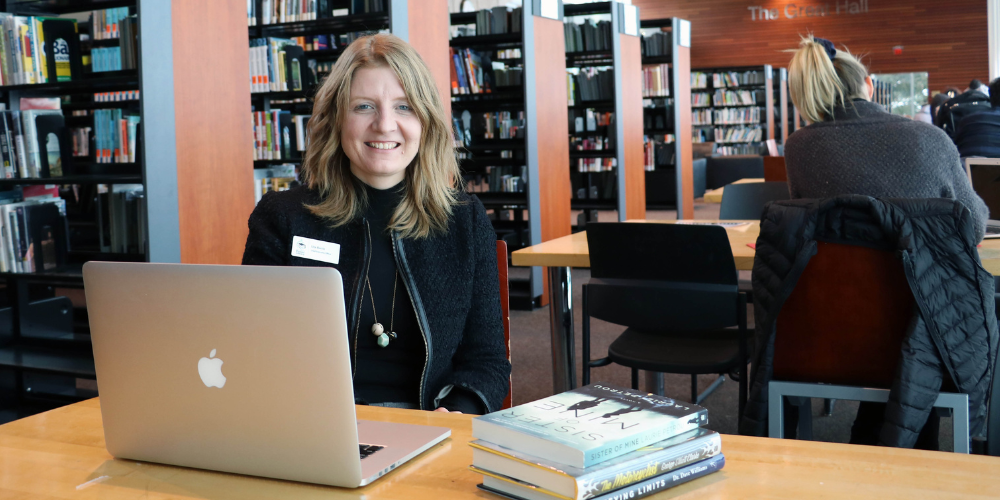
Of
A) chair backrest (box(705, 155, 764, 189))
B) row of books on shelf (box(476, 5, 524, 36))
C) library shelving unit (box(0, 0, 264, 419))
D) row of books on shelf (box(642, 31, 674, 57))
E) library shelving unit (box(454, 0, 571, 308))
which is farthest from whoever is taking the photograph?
chair backrest (box(705, 155, 764, 189))

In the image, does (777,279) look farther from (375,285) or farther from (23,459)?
(23,459)

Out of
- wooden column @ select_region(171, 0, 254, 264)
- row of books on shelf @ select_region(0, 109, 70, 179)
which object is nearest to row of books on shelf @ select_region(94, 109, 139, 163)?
row of books on shelf @ select_region(0, 109, 70, 179)

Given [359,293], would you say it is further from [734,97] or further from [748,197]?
[734,97]

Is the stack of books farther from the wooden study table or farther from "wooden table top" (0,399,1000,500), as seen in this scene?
the wooden study table

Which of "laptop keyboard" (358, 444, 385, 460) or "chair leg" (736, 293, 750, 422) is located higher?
"laptop keyboard" (358, 444, 385, 460)

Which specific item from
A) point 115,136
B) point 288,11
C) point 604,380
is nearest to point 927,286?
point 604,380

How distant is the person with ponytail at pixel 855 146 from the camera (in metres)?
2.22

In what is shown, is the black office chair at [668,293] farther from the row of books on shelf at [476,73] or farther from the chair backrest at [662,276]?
the row of books on shelf at [476,73]

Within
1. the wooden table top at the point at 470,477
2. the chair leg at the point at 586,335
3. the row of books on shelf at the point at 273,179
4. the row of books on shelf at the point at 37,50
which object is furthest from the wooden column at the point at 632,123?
the wooden table top at the point at 470,477

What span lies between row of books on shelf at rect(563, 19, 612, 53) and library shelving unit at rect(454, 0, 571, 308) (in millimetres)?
555

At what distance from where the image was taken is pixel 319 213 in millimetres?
1506

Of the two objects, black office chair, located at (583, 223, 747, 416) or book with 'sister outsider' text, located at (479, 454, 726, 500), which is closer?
Answer: book with 'sister outsider' text, located at (479, 454, 726, 500)

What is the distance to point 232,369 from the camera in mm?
871

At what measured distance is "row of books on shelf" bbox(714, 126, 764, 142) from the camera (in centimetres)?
1336
